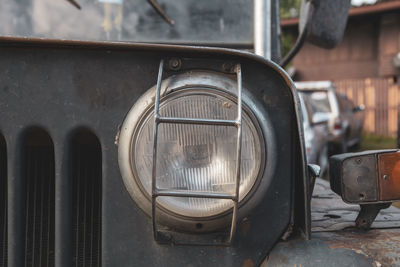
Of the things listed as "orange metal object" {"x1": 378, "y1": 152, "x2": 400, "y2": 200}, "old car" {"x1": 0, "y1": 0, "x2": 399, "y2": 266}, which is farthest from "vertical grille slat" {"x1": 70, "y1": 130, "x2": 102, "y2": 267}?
"orange metal object" {"x1": 378, "y1": 152, "x2": 400, "y2": 200}

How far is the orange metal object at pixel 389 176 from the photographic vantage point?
1057 mm

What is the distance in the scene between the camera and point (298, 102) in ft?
3.53

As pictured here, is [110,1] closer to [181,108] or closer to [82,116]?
[82,116]

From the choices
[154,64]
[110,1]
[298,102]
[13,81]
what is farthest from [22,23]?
[298,102]

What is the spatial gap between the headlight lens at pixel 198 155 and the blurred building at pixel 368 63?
14977 millimetres

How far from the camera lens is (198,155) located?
99 cm

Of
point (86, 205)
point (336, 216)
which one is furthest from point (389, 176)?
point (86, 205)

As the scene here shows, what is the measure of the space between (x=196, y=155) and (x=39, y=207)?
0.54 metres

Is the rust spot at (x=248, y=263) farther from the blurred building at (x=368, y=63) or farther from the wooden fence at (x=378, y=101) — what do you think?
the wooden fence at (x=378, y=101)

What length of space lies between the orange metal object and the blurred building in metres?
14.8

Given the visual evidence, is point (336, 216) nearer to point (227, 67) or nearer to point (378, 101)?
point (227, 67)

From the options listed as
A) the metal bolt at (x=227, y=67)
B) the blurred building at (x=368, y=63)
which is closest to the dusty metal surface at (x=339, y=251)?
the metal bolt at (x=227, y=67)

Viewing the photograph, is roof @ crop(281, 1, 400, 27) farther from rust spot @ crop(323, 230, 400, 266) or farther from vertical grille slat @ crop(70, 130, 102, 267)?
vertical grille slat @ crop(70, 130, 102, 267)

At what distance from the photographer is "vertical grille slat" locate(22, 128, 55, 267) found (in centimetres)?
122
